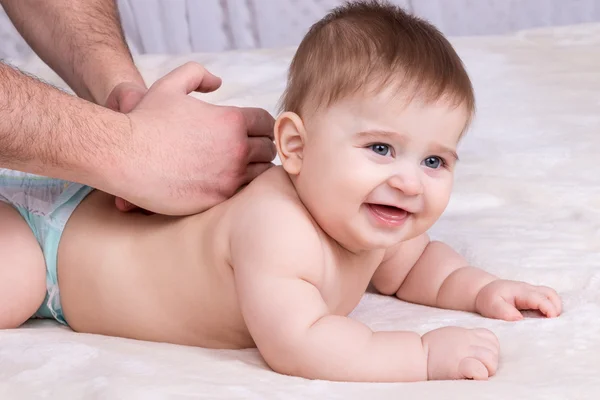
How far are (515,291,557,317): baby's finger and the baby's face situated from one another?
19cm

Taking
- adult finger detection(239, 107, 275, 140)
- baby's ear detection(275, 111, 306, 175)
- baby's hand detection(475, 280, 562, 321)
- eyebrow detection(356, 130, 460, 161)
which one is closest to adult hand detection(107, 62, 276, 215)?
adult finger detection(239, 107, 275, 140)

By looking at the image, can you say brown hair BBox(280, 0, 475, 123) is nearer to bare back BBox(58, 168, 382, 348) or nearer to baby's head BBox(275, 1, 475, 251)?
baby's head BBox(275, 1, 475, 251)

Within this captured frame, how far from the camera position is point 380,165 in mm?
1021

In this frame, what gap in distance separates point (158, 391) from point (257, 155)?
1.33 ft

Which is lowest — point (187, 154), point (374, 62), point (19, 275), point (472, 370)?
point (19, 275)

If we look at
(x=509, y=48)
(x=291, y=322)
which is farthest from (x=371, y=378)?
(x=509, y=48)

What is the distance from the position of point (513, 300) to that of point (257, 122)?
39 cm

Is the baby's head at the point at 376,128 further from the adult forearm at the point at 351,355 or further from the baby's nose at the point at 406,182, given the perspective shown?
the adult forearm at the point at 351,355

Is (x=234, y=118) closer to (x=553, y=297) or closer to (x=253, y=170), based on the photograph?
(x=253, y=170)

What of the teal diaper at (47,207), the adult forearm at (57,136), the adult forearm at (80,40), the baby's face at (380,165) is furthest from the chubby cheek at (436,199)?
the adult forearm at (80,40)

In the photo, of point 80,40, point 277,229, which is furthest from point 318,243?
point 80,40

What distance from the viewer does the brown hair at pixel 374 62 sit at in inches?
40.9

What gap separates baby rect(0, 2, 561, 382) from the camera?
100cm

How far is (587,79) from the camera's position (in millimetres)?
2096
